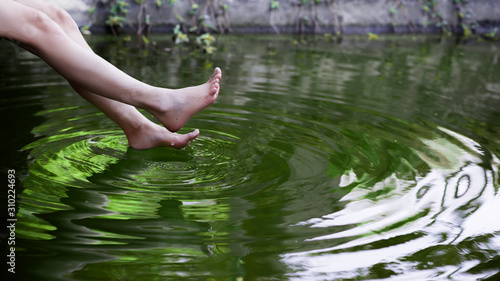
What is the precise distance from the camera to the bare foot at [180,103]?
157cm

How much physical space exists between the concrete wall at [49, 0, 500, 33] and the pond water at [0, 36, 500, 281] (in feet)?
9.94

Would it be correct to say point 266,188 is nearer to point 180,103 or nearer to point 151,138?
point 180,103

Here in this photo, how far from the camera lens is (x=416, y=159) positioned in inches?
70.8

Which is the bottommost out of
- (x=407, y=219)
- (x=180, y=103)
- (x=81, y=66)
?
(x=407, y=219)

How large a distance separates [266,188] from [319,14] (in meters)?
5.59

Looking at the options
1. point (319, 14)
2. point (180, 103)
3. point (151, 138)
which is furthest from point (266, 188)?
point (319, 14)

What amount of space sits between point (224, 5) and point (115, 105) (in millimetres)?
4559

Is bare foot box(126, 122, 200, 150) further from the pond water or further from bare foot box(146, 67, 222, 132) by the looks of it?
bare foot box(146, 67, 222, 132)

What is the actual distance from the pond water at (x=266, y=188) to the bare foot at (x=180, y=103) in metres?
0.16

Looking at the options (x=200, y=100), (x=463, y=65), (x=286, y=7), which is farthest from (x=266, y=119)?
(x=286, y=7)

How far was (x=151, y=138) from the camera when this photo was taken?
1.83 m

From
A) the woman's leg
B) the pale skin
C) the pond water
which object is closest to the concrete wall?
the pond water

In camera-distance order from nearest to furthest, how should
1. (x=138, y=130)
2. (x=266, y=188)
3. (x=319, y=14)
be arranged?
(x=266, y=188)
(x=138, y=130)
(x=319, y=14)

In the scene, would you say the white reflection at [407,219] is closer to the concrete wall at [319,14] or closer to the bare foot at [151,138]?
the bare foot at [151,138]
